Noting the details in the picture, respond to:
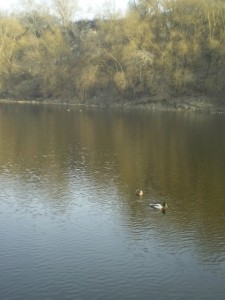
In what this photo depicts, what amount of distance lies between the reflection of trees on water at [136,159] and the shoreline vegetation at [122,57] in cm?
1892

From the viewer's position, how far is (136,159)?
41.8m

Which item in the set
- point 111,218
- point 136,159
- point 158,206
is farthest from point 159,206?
point 136,159

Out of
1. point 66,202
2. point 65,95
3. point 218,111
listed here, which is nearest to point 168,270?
point 66,202

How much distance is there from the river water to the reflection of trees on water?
4.3 inches

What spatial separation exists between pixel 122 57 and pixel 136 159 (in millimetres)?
52741

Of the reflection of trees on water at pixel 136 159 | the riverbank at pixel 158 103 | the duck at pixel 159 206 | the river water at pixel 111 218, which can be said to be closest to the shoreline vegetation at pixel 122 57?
the riverbank at pixel 158 103

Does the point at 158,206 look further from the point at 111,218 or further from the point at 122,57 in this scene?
the point at 122,57

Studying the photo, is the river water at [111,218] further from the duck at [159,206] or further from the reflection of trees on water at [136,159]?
the duck at [159,206]

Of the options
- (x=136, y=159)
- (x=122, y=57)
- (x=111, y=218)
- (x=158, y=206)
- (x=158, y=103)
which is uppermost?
(x=122, y=57)

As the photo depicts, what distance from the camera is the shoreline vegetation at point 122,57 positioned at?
85062mm

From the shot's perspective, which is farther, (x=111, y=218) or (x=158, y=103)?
(x=158, y=103)

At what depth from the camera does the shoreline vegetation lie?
85062mm

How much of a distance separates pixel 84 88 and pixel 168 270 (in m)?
80.1

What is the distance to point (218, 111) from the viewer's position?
81.1 metres
